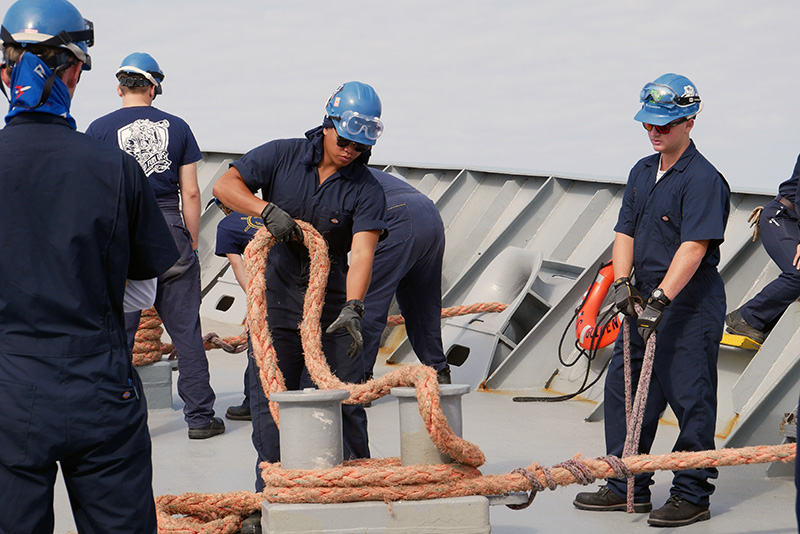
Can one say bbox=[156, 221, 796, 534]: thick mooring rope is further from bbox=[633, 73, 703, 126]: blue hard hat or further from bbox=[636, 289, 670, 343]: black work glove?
bbox=[633, 73, 703, 126]: blue hard hat

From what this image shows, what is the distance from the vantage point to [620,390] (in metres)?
3.99

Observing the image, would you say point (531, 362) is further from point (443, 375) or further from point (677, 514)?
point (677, 514)

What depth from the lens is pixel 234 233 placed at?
17.8 feet

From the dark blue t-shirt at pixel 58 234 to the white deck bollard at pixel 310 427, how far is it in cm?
90

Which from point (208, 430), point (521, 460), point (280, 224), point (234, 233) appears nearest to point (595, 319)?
point (521, 460)

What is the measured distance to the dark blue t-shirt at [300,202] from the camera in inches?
141

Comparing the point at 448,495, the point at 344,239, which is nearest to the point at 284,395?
the point at 448,495

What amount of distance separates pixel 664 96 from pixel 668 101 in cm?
3

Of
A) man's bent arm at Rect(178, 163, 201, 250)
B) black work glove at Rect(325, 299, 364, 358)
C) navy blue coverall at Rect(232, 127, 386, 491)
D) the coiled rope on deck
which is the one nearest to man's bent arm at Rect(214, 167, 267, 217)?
navy blue coverall at Rect(232, 127, 386, 491)

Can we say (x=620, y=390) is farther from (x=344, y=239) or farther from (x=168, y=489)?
(x=168, y=489)

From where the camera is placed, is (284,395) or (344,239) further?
(344,239)

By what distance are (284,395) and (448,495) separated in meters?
0.64

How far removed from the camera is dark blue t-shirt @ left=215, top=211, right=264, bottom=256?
5375 mm

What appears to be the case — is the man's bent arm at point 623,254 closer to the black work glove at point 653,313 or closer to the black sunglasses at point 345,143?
the black work glove at point 653,313
